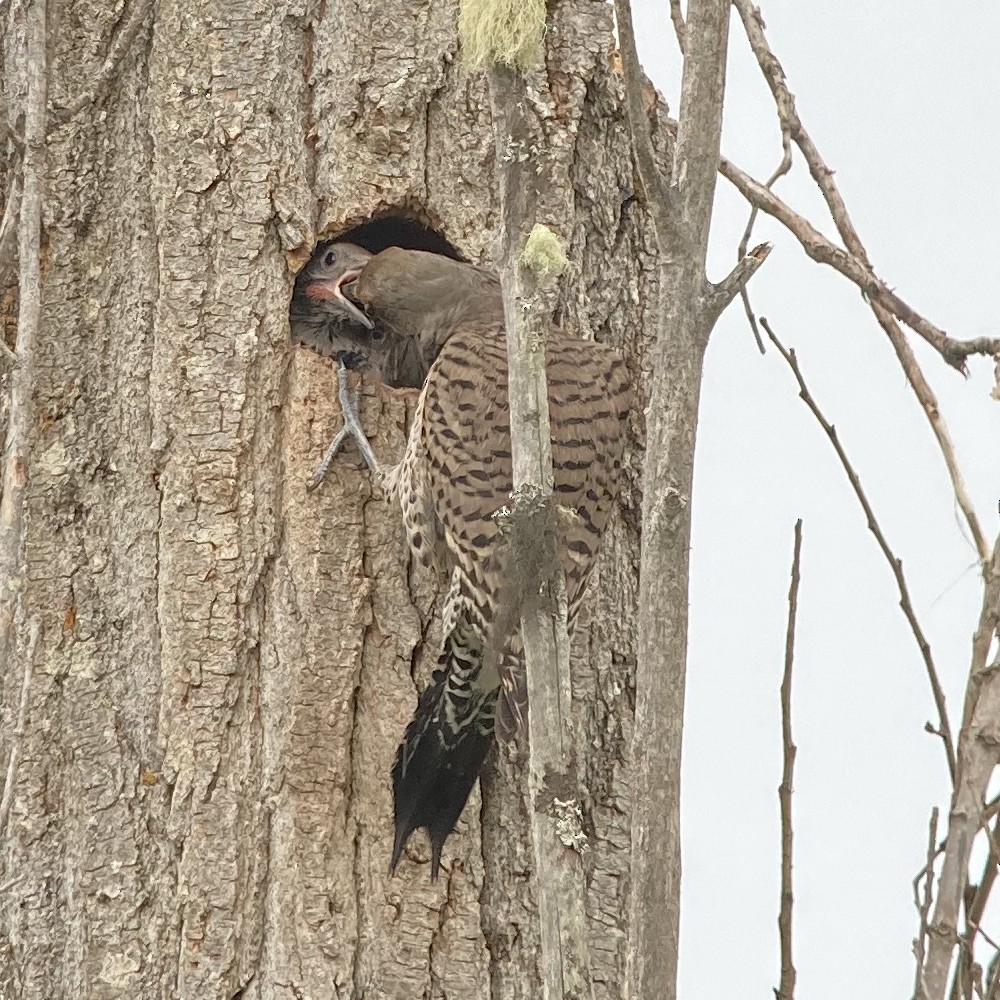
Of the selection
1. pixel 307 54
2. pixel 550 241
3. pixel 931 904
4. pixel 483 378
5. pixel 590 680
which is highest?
pixel 307 54

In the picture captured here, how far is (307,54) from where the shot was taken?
3.22 metres

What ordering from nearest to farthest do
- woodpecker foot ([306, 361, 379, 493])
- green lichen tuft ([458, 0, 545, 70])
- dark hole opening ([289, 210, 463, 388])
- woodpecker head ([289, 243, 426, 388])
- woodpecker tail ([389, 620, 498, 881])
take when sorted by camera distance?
green lichen tuft ([458, 0, 545, 70])
woodpecker tail ([389, 620, 498, 881])
woodpecker foot ([306, 361, 379, 493])
dark hole opening ([289, 210, 463, 388])
woodpecker head ([289, 243, 426, 388])

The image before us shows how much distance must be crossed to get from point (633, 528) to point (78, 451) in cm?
104

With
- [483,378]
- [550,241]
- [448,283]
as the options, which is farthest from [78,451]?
[550,241]

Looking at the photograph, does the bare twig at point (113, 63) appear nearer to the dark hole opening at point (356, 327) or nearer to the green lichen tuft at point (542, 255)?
the dark hole opening at point (356, 327)

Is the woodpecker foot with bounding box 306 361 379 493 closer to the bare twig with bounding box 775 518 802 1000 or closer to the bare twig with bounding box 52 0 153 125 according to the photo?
the bare twig with bounding box 52 0 153 125

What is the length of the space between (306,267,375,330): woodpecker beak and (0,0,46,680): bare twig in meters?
1.06

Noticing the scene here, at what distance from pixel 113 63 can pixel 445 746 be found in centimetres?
144

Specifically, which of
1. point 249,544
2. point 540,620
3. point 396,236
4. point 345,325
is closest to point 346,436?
point 249,544

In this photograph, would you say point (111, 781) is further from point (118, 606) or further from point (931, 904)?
point (931, 904)

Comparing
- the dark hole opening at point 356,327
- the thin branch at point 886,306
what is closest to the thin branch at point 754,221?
the thin branch at point 886,306

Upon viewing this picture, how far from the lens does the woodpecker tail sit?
2805 mm

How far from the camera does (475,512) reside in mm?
3047

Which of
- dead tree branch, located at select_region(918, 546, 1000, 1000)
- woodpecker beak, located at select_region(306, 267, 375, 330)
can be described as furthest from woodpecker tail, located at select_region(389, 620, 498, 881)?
woodpecker beak, located at select_region(306, 267, 375, 330)
